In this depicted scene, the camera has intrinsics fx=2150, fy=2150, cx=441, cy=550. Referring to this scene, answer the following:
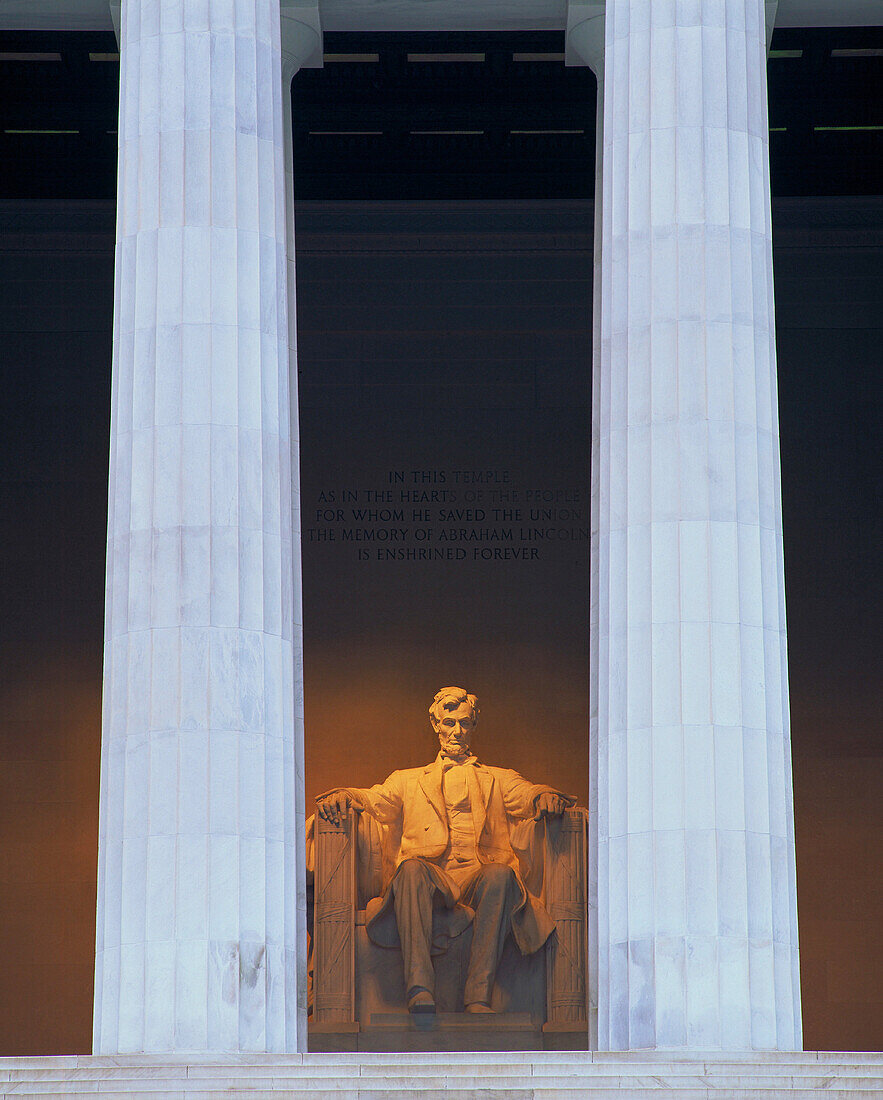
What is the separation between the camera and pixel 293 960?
19.1 m

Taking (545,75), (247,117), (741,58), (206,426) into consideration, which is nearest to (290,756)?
(206,426)

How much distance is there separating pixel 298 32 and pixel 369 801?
9843 millimetres

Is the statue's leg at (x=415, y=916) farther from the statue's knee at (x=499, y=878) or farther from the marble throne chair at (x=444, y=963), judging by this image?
the statue's knee at (x=499, y=878)

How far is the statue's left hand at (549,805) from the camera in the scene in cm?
2695

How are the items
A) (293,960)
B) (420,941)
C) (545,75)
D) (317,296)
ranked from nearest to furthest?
(293,960)
(420,941)
(545,75)
(317,296)

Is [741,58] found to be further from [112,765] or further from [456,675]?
[456,675]

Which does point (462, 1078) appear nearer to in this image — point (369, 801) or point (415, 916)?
point (415, 916)

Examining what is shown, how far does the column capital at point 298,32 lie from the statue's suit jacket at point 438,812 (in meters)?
9.36

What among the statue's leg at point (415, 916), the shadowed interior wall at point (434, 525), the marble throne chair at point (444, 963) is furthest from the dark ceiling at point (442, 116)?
the statue's leg at point (415, 916)

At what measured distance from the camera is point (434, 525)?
31984 millimetres

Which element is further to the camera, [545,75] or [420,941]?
[545,75]

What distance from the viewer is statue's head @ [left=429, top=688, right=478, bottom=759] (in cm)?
2792

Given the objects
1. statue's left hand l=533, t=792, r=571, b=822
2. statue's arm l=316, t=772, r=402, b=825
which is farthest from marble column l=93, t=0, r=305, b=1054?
statue's left hand l=533, t=792, r=571, b=822

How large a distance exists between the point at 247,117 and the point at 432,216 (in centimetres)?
1244
